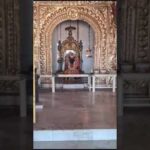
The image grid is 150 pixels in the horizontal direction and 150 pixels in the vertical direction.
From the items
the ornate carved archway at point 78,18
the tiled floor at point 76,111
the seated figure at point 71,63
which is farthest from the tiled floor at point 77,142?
the seated figure at point 71,63

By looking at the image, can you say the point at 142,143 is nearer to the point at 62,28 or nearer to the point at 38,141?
the point at 38,141

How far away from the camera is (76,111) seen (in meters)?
8.55

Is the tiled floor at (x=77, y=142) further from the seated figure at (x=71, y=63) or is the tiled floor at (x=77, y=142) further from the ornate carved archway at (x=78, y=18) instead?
the seated figure at (x=71, y=63)

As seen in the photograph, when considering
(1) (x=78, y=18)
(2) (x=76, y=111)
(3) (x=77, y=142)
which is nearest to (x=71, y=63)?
A: (1) (x=78, y=18)

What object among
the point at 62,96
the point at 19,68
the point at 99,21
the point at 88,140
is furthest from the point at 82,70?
the point at 88,140

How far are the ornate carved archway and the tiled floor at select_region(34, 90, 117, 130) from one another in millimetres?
1924

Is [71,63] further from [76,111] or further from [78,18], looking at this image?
[76,111]

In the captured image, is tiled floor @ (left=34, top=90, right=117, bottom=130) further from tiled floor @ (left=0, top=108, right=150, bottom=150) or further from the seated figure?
the seated figure

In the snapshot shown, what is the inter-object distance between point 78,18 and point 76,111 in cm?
600

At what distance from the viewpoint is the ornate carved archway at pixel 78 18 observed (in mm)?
13852

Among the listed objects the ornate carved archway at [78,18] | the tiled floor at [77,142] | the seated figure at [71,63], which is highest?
the ornate carved archway at [78,18]

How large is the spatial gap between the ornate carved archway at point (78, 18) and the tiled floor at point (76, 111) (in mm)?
1924

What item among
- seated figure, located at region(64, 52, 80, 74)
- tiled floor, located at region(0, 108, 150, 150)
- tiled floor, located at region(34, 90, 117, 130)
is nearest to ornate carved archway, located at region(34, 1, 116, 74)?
seated figure, located at region(64, 52, 80, 74)

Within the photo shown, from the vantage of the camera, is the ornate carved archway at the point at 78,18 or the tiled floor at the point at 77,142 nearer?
the tiled floor at the point at 77,142
